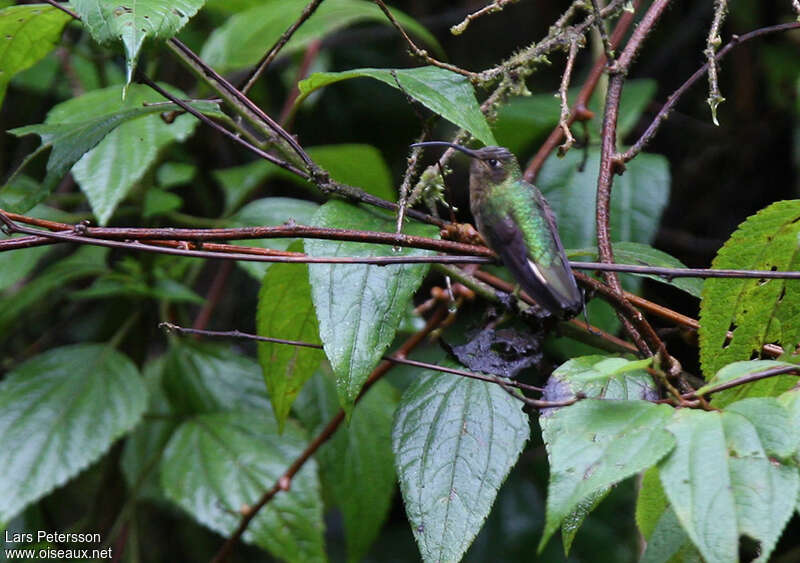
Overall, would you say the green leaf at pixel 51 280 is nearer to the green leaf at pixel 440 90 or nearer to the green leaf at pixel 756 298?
the green leaf at pixel 440 90

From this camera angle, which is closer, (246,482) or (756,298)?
(756,298)

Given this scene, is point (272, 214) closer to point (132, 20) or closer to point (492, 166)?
point (492, 166)

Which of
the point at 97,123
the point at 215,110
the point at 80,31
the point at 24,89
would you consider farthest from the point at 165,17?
Result: the point at 80,31

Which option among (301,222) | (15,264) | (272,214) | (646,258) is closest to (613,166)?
(646,258)

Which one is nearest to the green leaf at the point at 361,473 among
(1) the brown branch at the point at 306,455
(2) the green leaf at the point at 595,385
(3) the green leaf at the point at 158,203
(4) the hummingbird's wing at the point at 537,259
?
(1) the brown branch at the point at 306,455

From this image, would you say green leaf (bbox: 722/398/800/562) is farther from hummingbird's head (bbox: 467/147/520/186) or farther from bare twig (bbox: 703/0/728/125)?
hummingbird's head (bbox: 467/147/520/186)

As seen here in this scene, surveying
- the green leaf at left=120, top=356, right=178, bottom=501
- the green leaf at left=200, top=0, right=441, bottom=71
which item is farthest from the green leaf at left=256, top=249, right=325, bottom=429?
the green leaf at left=200, top=0, right=441, bottom=71
